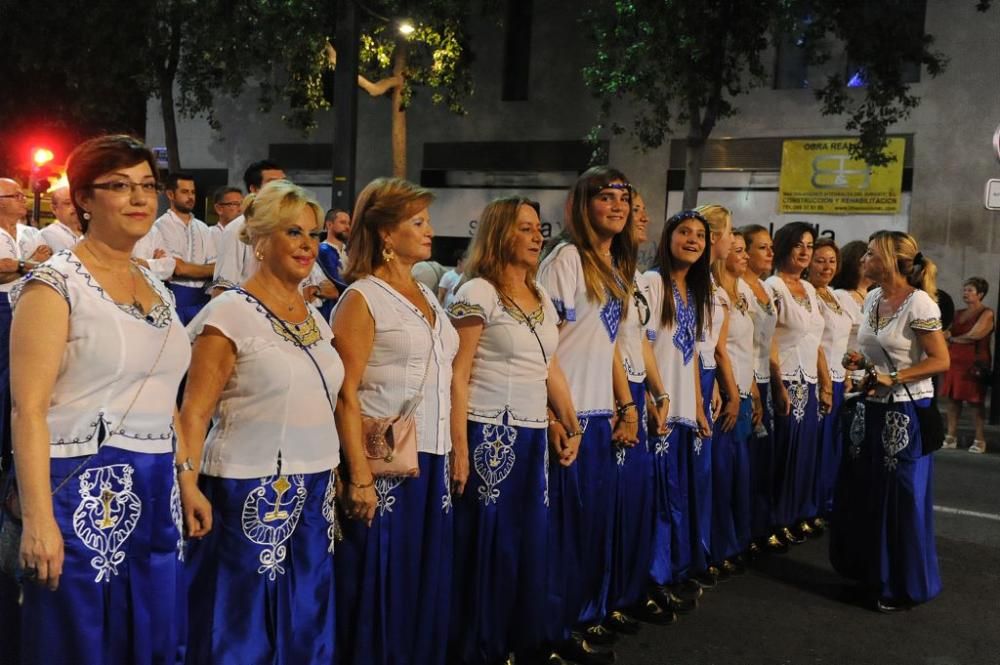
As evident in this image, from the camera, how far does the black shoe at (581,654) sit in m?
4.55

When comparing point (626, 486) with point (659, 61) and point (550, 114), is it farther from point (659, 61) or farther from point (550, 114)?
point (550, 114)

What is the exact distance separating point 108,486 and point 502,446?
6.12ft

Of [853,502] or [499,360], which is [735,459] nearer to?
[853,502]

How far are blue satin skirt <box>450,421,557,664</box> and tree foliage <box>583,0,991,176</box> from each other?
11.3 metres

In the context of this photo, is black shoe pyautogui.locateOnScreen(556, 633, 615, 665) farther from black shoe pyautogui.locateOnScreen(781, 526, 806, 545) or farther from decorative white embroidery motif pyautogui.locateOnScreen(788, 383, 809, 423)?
decorative white embroidery motif pyautogui.locateOnScreen(788, 383, 809, 423)

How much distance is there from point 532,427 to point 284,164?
21067mm

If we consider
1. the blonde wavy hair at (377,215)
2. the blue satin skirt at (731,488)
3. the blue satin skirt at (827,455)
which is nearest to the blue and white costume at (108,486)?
the blonde wavy hair at (377,215)

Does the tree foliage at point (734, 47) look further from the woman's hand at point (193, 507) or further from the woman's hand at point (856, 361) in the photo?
the woman's hand at point (193, 507)

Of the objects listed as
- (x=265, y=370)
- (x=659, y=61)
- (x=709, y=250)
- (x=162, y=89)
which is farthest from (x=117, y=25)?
(x=265, y=370)

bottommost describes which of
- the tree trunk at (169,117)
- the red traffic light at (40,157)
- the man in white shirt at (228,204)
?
the man in white shirt at (228,204)

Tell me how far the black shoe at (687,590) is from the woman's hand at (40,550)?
3.73 meters

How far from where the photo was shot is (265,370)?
3.30 metres

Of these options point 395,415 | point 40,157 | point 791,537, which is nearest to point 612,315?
point 395,415

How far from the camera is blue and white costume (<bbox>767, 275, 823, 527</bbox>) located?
22.9ft
